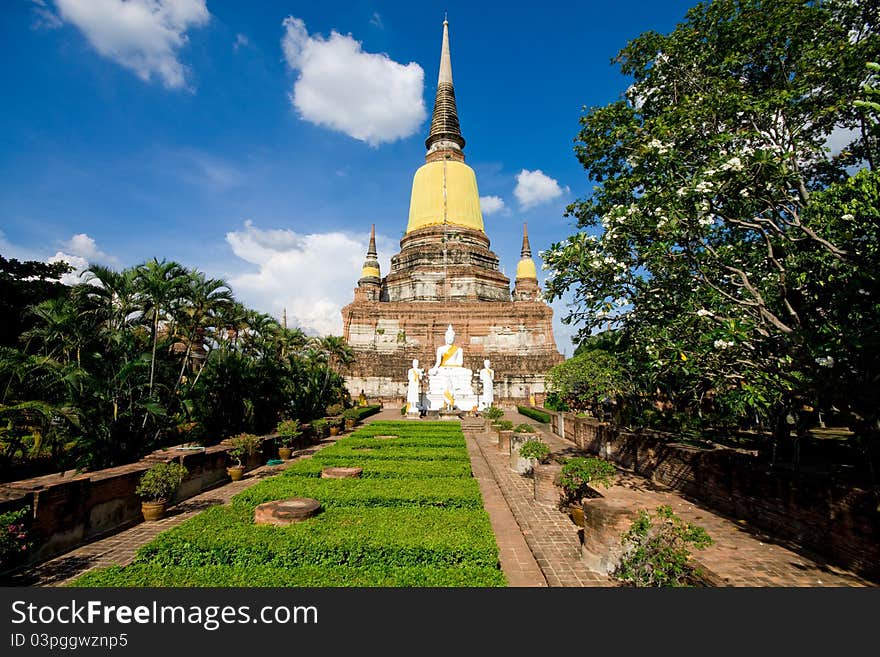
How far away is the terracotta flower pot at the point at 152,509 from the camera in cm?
846

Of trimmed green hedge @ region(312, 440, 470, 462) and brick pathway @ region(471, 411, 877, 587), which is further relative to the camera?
trimmed green hedge @ region(312, 440, 470, 462)

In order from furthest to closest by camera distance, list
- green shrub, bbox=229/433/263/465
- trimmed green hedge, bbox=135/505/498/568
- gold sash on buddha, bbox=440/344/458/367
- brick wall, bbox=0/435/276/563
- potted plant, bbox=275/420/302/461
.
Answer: gold sash on buddha, bbox=440/344/458/367, potted plant, bbox=275/420/302/461, green shrub, bbox=229/433/263/465, brick wall, bbox=0/435/276/563, trimmed green hedge, bbox=135/505/498/568

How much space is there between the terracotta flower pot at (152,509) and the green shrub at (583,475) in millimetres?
8344

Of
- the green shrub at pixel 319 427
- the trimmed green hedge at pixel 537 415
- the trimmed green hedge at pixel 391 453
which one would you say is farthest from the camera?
the trimmed green hedge at pixel 537 415

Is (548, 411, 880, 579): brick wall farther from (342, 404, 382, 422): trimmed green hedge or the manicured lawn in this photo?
(342, 404, 382, 422): trimmed green hedge

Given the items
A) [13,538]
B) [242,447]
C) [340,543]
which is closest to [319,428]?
[242,447]

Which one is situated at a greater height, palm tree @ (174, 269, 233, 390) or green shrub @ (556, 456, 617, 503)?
palm tree @ (174, 269, 233, 390)

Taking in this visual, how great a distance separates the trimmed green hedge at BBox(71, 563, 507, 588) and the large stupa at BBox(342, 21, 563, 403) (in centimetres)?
3351

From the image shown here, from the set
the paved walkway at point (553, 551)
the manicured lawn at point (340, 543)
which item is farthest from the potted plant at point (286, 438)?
the paved walkway at point (553, 551)

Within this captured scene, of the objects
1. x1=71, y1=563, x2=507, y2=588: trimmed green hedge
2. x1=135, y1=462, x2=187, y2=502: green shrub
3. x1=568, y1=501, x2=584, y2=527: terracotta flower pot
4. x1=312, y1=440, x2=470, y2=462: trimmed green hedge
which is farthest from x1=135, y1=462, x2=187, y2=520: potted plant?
x1=568, y1=501, x2=584, y2=527: terracotta flower pot

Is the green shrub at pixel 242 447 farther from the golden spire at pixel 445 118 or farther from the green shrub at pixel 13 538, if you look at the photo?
the golden spire at pixel 445 118

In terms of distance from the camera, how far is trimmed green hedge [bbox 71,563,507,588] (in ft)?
17.5

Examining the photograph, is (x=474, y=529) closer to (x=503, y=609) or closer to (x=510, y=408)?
(x=503, y=609)

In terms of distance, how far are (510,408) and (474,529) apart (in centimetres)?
3038
